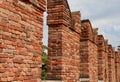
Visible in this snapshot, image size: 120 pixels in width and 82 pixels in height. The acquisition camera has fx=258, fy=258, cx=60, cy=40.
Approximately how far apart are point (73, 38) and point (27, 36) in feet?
8.62

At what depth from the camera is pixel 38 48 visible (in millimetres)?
4918

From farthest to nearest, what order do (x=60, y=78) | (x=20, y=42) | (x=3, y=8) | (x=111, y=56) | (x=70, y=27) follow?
(x=111, y=56), (x=70, y=27), (x=60, y=78), (x=20, y=42), (x=3, y=8)

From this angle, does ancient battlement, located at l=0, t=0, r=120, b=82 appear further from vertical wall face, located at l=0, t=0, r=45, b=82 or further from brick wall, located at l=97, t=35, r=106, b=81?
brick wall, located at l=97, t=35, r=106, b=81

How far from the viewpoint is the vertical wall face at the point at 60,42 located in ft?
19.8

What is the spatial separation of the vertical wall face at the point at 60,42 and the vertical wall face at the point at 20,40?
1.11 m

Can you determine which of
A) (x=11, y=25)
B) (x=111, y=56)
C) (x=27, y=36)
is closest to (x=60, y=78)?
(x=27, y=36)

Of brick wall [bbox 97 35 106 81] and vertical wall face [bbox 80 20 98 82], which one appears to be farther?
brick wall [bbox 97 35 106 81]

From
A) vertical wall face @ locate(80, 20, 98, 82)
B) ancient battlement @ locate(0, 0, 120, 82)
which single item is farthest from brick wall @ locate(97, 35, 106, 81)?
ancient battlement @ locate(0, 0, 120, 82)

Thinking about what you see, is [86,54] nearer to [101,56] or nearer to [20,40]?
[101,56]

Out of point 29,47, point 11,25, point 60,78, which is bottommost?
point 60,78

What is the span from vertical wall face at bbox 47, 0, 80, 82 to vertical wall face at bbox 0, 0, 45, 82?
111 centimetres

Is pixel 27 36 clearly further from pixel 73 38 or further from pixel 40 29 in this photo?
pixel 73 38

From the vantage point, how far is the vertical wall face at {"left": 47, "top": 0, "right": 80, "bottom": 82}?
603cm

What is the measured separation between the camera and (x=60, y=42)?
607cm
